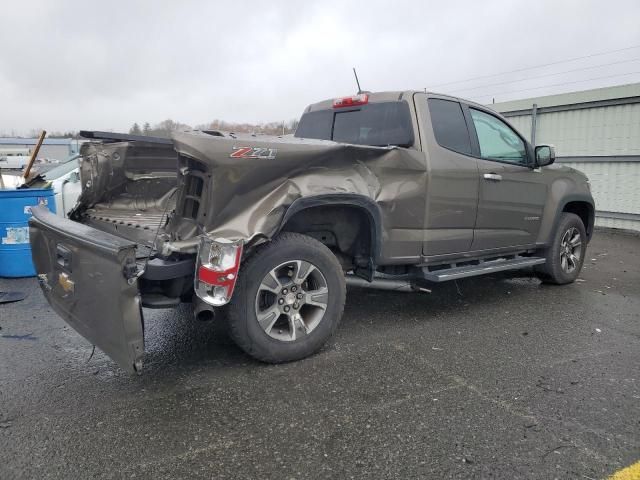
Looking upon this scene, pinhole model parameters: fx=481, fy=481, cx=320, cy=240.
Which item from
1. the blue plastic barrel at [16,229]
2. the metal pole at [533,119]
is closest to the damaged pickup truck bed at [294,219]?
the blue plastic barrel at [16,229]

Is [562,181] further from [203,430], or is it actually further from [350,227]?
[203,430]

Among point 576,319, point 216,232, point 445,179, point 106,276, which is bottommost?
point 576,319

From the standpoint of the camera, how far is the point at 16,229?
240 inches

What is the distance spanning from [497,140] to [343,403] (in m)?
3.39

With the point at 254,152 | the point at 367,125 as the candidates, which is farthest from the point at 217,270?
the point at 367,125

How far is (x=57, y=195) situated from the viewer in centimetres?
774

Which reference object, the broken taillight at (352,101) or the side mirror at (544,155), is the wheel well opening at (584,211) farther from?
the broken taillight at (352,101)

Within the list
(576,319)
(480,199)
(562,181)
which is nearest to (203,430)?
(480,199)

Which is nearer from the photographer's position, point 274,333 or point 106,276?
point 106,276

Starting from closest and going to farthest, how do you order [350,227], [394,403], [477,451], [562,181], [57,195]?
[477,451], [394,403], [350,227], [562,181], [57,195]

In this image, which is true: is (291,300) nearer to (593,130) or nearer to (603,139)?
(603,139)

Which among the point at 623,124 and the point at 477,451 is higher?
the point at 623,124

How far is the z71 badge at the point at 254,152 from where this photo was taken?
3.12m

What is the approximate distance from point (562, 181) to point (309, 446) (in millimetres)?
4689
